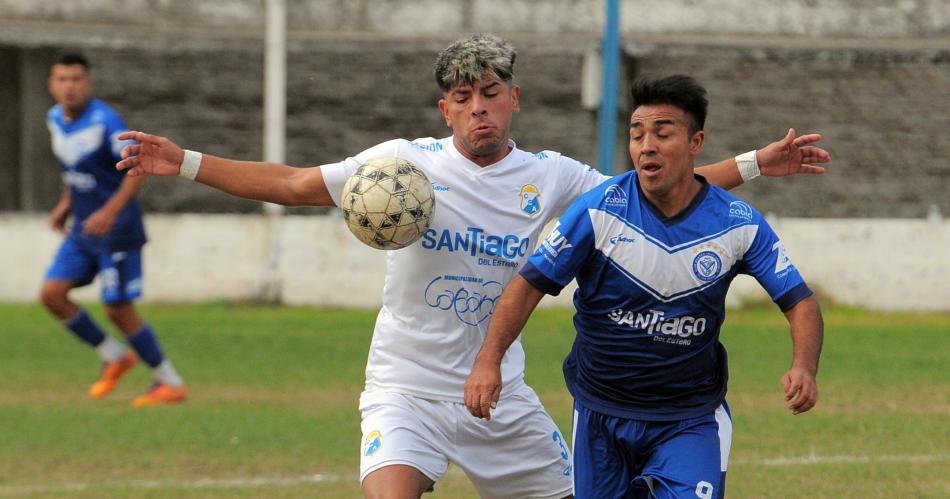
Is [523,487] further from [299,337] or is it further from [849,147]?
[849,147]

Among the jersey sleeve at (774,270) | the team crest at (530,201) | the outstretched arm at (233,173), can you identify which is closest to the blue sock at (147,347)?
the outstretched arm at (233,173)

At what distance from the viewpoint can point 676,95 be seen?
4934 mm

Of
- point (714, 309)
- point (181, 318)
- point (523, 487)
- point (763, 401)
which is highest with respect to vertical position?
point (714, 309)

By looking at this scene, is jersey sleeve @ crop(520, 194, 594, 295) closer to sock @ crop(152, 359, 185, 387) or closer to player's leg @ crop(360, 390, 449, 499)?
player's leg @ crop(360, 390, 449, 499)

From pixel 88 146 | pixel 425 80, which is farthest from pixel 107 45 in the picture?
pixel 88 146

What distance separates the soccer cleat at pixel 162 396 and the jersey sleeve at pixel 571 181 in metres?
5.55

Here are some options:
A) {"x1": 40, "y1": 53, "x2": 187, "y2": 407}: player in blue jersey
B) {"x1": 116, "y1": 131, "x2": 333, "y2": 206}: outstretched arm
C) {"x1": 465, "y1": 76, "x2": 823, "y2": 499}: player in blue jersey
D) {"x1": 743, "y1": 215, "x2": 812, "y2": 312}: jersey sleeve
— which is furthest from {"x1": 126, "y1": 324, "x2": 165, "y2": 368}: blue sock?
{"x1": 743, "y1": 215, "x2": 812, "y2": 312}: jersey sleeve

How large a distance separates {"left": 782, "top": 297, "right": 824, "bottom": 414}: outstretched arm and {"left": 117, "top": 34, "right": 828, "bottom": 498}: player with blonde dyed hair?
0.95 metres

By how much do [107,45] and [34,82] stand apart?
2.12 m

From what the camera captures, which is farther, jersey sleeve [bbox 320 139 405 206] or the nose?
jersey sleeve [bbox 320 139 405 206]

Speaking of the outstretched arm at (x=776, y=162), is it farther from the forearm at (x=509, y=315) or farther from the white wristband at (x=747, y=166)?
the forearm at (x=509, y=315)

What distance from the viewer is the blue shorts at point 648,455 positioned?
4910 millimetres

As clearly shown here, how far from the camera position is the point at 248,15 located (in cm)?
1883

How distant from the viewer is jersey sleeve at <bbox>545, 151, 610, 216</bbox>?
567cm
